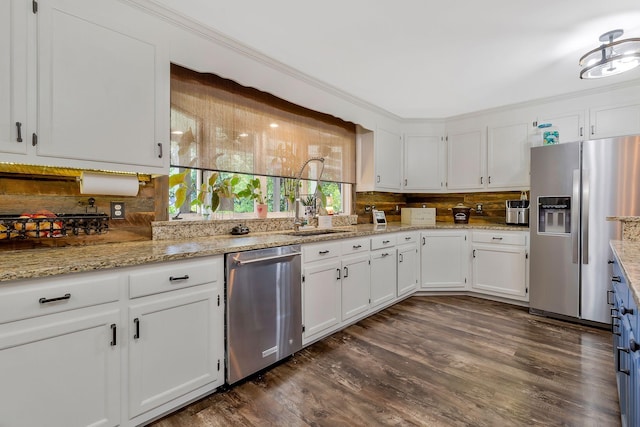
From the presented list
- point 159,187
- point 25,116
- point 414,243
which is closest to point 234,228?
point 159,187

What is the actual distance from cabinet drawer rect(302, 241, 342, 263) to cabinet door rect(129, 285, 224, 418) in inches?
29.9

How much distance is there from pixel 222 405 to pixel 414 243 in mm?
2755

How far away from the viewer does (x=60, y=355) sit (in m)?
1.31

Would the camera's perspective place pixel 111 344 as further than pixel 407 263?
No

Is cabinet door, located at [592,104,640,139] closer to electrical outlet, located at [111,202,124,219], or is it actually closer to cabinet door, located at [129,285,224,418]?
cabinet door, located at [129,285,224,418]

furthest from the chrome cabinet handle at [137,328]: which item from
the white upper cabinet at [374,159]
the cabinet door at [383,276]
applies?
the white upper cabinet at [374,159]

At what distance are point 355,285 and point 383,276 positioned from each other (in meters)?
0.51

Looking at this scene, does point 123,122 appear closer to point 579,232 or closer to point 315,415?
point 315,415

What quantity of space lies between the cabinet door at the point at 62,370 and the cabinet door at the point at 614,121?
4.52m

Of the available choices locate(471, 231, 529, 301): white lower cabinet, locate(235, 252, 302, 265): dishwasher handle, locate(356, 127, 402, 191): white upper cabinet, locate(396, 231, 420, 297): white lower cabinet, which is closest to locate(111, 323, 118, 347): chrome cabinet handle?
locate(235, 252, 302, 265): dishwasher handle

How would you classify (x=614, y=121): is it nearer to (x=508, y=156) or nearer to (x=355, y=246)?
(x=508, y=156)

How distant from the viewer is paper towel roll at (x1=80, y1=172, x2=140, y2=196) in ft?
5.89

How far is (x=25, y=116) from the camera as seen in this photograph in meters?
1.47

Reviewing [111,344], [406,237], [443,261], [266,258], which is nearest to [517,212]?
[443,261]
